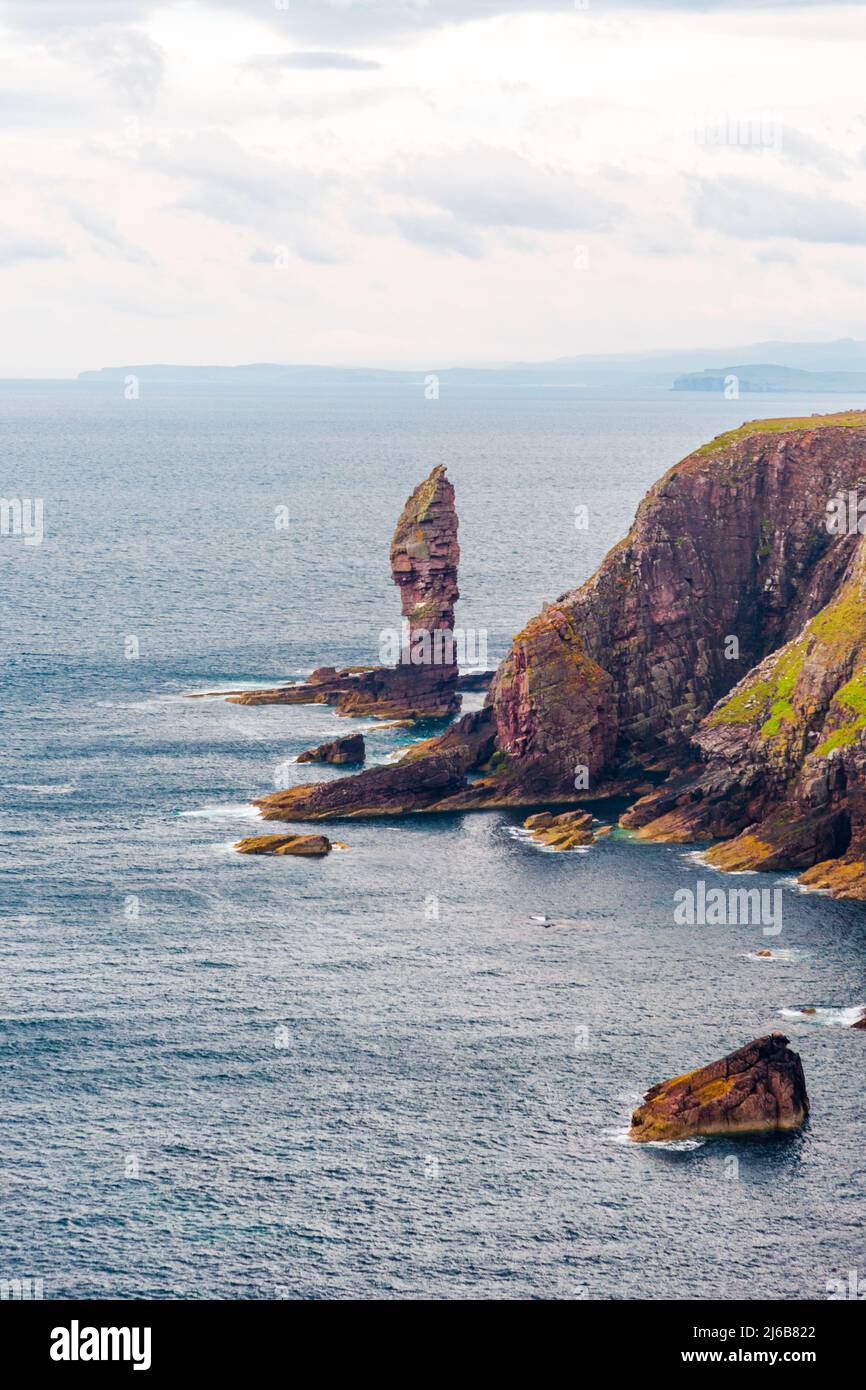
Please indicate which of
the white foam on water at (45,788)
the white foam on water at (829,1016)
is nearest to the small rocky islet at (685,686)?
the white foam on water at (45,788)

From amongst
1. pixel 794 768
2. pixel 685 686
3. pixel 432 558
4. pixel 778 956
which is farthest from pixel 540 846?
pixel 432 558

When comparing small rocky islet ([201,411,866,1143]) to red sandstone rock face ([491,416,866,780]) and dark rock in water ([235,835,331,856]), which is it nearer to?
red sandstone rock face ([491,416,866,780])

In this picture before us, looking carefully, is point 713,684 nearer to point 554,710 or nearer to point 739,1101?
point 554,710

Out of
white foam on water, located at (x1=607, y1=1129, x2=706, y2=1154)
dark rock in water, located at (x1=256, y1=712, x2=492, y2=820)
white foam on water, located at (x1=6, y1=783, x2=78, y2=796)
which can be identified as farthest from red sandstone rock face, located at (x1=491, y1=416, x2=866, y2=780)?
white foam on water, located at (x1=607, y1=1129, x2=706, y2=1154)

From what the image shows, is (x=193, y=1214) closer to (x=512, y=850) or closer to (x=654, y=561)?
(x=512, y=850)

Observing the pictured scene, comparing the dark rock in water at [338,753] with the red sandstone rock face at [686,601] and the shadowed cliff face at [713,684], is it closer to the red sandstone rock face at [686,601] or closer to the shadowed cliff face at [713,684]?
the shadowed cliff face at [713,684]
